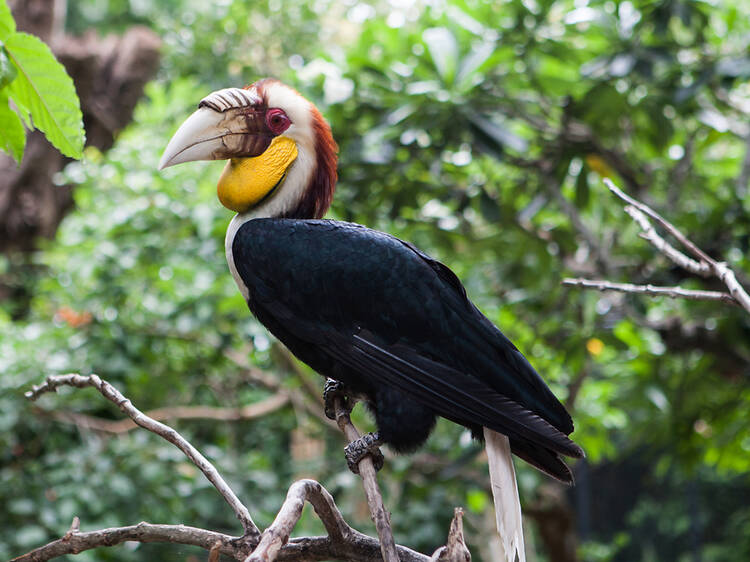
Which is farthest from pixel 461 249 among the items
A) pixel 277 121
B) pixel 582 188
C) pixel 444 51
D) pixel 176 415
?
pixel 277 121

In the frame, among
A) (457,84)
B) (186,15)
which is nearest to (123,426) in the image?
(457,84)

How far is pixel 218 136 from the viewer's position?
1.26m

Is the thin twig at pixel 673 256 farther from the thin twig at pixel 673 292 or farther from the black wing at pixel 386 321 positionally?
the black wing at pixel 386 321

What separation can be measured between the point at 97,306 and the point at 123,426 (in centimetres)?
51

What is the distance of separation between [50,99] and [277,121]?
49cm

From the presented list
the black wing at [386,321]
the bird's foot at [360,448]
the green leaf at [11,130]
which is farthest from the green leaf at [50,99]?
the bird's foot at [360,448]

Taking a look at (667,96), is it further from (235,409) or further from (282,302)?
(235,409)

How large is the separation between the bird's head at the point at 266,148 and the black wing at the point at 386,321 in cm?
6

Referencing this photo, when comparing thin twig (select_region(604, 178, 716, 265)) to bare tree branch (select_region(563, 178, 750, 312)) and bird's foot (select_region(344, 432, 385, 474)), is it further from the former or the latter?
bird's foot (select_region(344, 432, 385, 474))

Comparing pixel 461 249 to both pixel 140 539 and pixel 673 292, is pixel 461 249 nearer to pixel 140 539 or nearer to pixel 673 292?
pixel 673 292

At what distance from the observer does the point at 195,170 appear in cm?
275

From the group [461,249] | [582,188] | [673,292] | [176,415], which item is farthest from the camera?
[176,415]

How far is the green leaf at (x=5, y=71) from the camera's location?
79cm

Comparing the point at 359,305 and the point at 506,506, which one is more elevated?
the point at 359,305
